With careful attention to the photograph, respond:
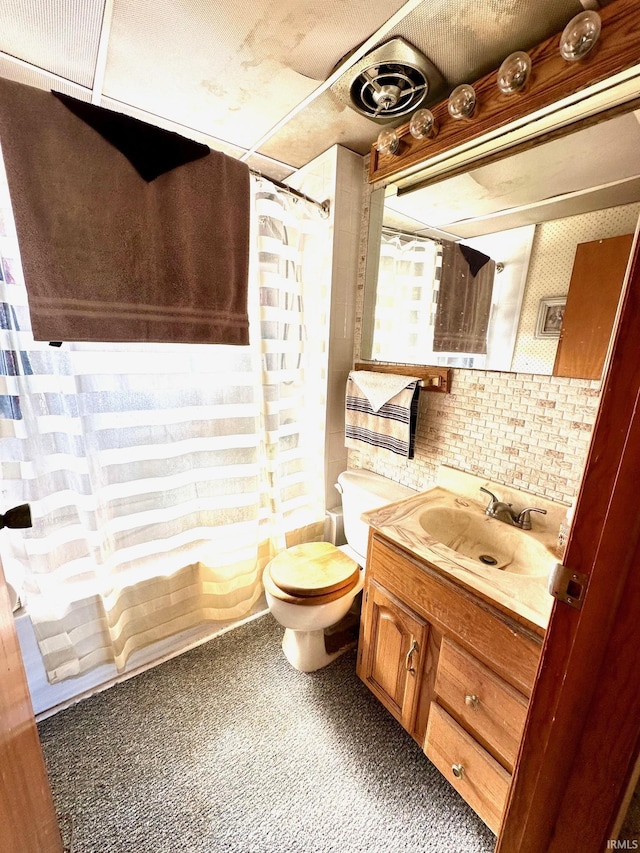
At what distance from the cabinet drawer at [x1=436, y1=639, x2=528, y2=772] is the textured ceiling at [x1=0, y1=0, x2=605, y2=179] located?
5.38 ft

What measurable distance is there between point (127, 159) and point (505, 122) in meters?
1.13

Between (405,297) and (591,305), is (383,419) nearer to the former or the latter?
(405,297)

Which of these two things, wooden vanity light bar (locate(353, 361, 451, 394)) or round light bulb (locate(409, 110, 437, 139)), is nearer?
round light bulb (locate(409, 110, 437, 139))

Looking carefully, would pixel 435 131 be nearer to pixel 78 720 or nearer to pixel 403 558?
pixel 403 558

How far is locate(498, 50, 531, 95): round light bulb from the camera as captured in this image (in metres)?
0.90

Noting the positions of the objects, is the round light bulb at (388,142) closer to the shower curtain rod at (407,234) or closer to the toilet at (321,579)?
the shower curtain rod at (407,234)

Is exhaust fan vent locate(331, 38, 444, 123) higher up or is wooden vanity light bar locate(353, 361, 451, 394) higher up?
exhaust fan vent locate(331, 38, 444, 123)

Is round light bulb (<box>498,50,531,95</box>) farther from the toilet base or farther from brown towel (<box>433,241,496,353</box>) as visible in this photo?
the toilet base

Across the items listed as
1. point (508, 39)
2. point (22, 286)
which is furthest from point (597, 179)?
point (22, 286)

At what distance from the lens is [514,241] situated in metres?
1.10

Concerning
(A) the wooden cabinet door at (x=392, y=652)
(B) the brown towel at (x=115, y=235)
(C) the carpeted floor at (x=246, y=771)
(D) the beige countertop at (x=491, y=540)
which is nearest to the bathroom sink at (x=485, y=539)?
(D) the beige countertop at (x=491, y=540)

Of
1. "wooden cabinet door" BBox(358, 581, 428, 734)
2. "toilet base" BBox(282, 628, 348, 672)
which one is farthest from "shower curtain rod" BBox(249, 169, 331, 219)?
"toilet base" BBox(282, 628, 348, 672)

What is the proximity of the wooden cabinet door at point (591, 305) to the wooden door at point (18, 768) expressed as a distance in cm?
150

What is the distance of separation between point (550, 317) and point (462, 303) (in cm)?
31
